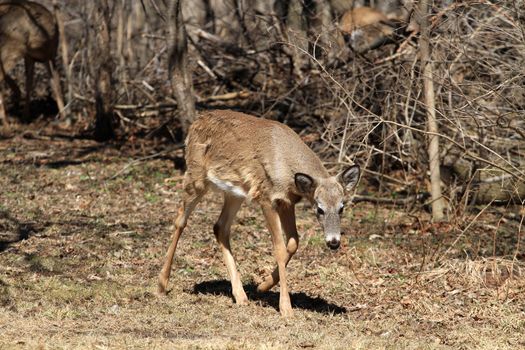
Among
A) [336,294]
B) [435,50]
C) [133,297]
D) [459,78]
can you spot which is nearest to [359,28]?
[459,78]

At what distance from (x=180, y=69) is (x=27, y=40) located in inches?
201

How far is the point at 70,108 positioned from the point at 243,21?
4.26m

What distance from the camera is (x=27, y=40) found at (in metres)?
18.7

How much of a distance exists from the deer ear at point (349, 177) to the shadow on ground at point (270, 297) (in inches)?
49.8

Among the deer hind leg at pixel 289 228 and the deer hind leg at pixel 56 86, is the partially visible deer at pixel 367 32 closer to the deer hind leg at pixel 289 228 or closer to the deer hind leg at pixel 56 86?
the deer hind leg at pixel 289 228

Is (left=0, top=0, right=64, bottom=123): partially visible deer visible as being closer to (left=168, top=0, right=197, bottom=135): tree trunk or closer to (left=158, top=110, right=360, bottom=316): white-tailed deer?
(left=168, top=0, right=197, bottom=135): tree trunk

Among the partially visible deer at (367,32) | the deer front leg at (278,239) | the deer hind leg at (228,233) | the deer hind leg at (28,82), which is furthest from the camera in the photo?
Answer: the deer hind leg at (28,82)

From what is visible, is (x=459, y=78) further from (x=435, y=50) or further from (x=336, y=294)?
(x=336, y=294)

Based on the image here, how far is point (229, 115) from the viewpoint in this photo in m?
10.4

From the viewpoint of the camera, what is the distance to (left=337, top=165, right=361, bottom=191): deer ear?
29.8ft

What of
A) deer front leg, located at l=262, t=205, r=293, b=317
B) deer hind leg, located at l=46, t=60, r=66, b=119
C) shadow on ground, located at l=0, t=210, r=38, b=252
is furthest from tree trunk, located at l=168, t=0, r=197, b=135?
deer front leg, located at l=262, t=205, r=293, b=317

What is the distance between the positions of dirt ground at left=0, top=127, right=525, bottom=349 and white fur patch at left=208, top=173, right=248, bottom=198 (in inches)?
44.7

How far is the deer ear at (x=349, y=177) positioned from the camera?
29.8 feet

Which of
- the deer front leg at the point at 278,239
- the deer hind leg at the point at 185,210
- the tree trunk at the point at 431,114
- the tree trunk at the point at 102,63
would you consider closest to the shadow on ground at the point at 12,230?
the deer hind leg at the point at 185,210
